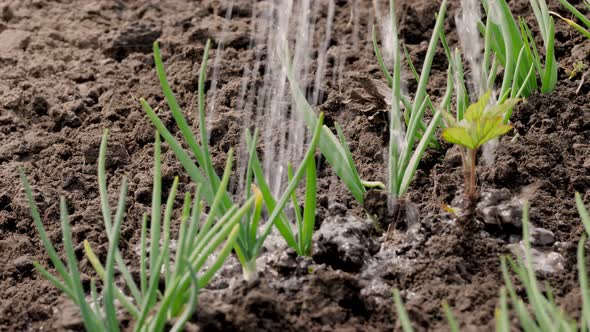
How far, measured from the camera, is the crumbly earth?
6.09ft

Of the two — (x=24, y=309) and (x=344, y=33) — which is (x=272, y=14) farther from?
(x=24, y=309)

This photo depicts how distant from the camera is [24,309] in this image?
6.38 ft

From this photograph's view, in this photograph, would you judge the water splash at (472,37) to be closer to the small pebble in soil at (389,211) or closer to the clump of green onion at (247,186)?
the small pebble in soil at (389,211)

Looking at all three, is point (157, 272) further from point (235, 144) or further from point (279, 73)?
point (279, 73)

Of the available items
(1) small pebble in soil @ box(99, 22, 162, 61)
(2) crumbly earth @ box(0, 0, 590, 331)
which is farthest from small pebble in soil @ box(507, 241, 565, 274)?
(1) small pebble in soil @ box(99, 22, 162, 61)

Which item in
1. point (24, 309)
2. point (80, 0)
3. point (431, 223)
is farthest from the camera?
point (80, 0)

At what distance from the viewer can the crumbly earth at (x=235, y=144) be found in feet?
6.09

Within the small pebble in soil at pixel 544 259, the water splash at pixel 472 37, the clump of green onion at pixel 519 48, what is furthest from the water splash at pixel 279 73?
the small pebble in soil at pixel 544 259

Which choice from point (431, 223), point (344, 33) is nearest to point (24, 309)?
point (431, 223)

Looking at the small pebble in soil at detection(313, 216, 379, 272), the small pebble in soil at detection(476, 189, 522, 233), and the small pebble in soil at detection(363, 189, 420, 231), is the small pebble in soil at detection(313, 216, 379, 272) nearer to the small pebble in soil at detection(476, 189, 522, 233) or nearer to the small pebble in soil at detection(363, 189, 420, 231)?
the small pebble in soil at detection(363, 189, 420, 231)

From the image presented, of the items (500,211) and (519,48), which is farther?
(519,48)

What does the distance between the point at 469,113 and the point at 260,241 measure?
57 cm

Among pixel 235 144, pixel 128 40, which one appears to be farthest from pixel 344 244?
pixel 128 40

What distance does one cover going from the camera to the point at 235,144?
2482mm
